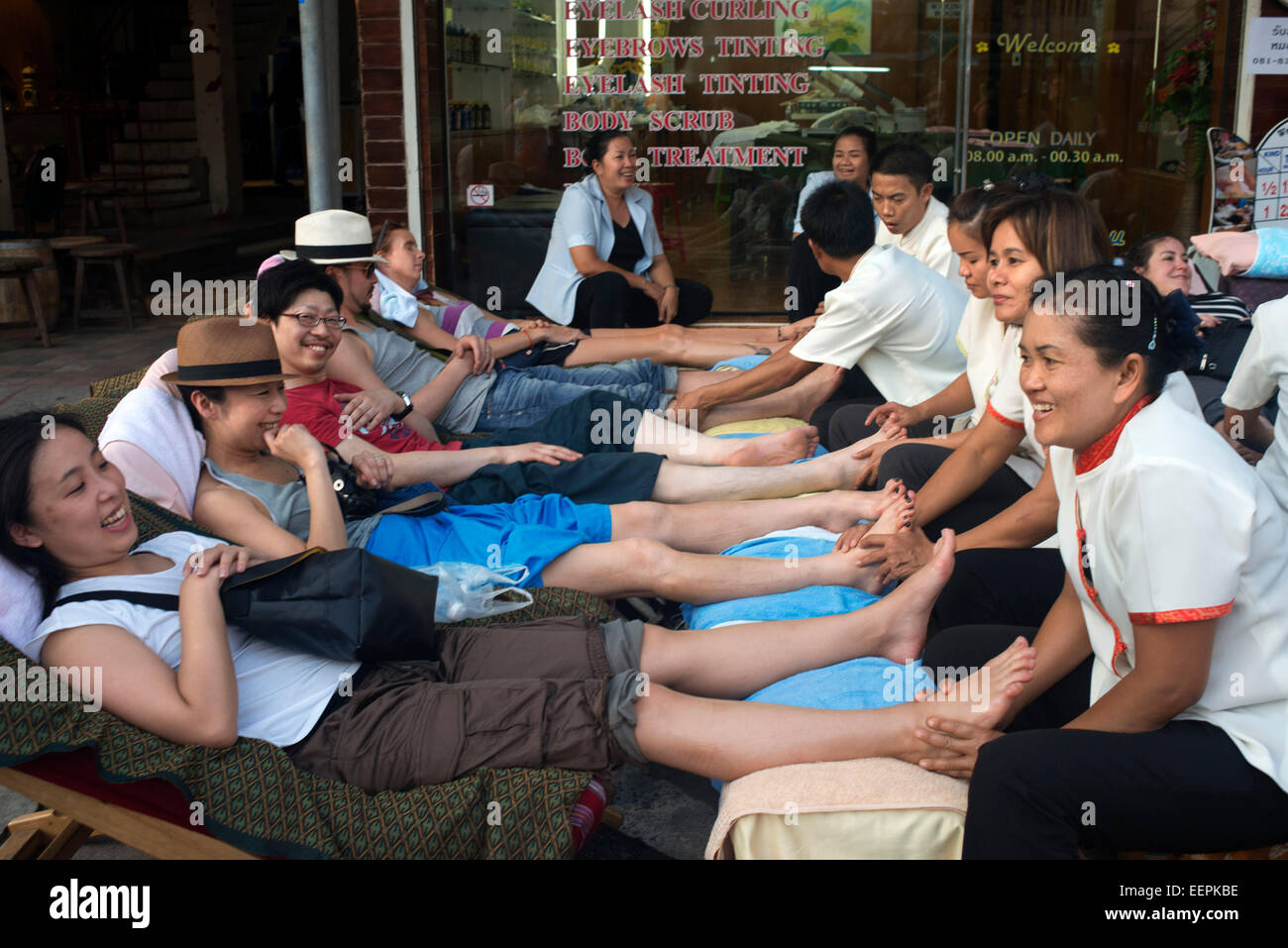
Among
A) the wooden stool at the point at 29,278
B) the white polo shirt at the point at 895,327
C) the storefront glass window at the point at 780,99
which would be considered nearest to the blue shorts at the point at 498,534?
the white polo shirt at the point at 895,327

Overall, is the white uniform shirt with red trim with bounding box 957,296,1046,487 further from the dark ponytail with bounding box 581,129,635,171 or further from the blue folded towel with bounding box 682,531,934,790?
the dark ponytail with bounding box 581,129,635,171

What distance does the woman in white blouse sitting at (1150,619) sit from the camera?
1.77 metres

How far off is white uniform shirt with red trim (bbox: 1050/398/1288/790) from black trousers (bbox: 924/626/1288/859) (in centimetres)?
5

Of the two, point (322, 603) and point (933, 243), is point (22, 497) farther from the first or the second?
point (933, 243)

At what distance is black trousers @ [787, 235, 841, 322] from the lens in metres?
6.08

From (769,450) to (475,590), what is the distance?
1.41 meters

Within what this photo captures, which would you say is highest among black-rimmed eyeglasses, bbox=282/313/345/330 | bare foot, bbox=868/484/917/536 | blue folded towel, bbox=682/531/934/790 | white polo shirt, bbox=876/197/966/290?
white polo shirt, bbox=876/197/966/290

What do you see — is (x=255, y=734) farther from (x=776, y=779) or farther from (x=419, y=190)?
(x=419, y=190)

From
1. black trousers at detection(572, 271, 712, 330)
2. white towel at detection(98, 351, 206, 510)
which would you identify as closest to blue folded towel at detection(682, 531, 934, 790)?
white towel at detection(98, 351, 206, 510)

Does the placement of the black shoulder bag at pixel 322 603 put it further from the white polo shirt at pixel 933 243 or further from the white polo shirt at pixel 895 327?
the white polo shirt at pixel 933 243

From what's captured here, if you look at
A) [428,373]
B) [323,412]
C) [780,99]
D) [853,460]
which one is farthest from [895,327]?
[780,99]

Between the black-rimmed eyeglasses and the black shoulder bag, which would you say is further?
the black-rimmed eyeglasses

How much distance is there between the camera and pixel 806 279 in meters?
6.11

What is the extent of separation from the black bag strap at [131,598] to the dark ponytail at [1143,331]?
1.76 meters
